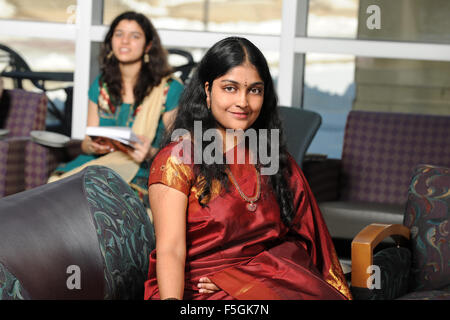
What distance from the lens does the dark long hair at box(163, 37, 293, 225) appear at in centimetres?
169

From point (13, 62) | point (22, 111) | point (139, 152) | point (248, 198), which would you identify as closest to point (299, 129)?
point (139, 152)

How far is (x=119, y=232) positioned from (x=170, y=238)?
5.7 inches

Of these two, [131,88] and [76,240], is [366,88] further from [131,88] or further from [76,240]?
[76,240]

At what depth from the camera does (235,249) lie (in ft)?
5.47

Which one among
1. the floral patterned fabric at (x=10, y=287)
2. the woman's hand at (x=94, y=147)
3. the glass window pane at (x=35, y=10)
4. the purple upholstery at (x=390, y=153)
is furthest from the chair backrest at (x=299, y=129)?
the glass window pane at (x=35, y=10)

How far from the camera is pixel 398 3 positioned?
4.27m

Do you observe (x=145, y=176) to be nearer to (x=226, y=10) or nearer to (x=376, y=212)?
(x=376, y=212)

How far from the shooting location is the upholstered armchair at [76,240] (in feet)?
4.41

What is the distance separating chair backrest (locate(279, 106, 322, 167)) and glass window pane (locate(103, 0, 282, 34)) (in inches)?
70.9

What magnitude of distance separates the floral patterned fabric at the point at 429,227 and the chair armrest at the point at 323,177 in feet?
3.90

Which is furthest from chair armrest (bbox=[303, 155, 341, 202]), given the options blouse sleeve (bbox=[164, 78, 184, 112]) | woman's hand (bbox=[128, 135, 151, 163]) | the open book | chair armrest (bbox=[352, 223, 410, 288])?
chair armrest (bbox=[352, 223, 410, 288])

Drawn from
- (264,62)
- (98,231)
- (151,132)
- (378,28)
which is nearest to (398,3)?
(378,28)
